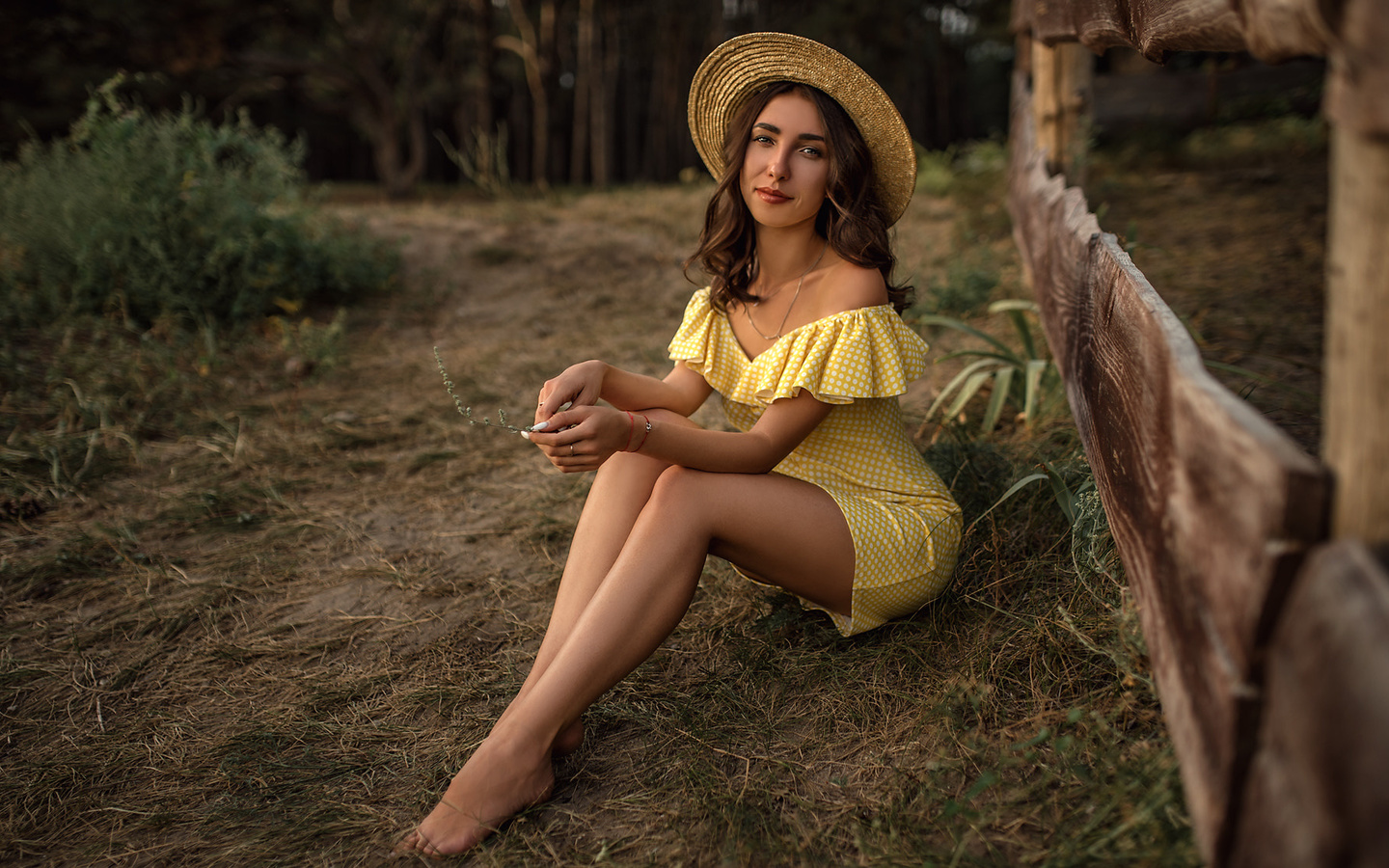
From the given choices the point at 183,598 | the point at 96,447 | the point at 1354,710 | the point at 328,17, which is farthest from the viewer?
the point at 328,17

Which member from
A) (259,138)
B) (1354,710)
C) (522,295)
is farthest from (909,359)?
(259,138)

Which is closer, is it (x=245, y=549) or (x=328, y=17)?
(x=245, y=549)

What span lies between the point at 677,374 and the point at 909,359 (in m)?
0.60

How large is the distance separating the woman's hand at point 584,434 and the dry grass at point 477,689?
587 millimetres

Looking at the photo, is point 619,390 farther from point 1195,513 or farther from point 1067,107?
point 1067,107

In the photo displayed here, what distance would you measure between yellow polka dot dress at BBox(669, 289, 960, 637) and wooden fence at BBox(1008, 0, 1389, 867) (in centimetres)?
55

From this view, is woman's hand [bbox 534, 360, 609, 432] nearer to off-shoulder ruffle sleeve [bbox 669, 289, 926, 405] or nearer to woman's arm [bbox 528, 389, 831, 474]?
woman's arm [bbox 528, 389, 831, 474]

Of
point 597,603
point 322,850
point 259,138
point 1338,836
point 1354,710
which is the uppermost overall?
point 259,138

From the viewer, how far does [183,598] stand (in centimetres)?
247

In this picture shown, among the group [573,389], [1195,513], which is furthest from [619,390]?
[1195,513]

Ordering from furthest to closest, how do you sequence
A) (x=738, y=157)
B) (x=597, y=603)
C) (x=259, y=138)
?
(x=259, y=138) → (x=738, y=157) → (x=597, y=603)

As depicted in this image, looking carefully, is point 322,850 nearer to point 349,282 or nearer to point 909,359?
point 909,359

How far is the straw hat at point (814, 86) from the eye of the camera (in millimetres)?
2010

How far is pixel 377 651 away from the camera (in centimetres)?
228
